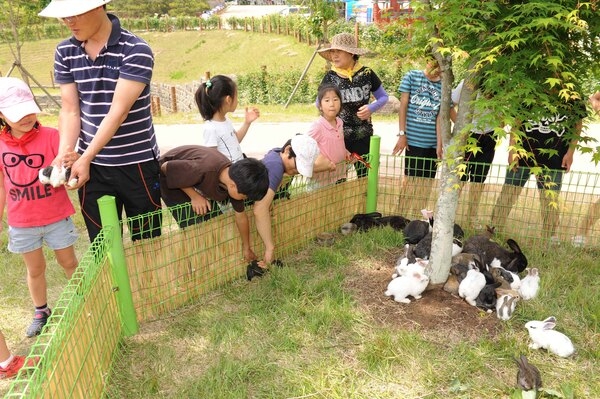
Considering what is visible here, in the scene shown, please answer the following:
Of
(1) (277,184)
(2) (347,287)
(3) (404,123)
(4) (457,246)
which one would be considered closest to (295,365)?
(2) (347,287)

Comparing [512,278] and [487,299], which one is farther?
[512,278]

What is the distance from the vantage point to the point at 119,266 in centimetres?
280

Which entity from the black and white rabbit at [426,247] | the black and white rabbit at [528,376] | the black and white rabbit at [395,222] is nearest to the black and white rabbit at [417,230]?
the black and white rabbit at [426,247]

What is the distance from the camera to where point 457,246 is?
3623 mm

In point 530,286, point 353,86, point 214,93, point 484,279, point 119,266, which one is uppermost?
point 214,93

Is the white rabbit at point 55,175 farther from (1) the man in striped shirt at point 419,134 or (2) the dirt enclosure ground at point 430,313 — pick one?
(1) the man in striped shirt at point 419,134

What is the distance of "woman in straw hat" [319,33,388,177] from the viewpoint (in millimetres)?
4176

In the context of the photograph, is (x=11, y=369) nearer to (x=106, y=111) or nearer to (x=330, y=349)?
(x=106, y=111)

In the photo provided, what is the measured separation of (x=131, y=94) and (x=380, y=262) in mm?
2266

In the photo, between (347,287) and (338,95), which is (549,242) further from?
(338,95)

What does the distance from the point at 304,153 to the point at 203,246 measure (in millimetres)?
989

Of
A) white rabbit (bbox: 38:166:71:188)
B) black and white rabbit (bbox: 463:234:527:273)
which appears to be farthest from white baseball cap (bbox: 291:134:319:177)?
white rabbit (bbox: 38:166:71:188)

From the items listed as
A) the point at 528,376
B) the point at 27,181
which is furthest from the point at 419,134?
the point at 27,181

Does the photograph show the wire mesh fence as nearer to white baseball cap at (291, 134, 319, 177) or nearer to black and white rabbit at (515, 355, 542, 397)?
white baseball cap at (291, 134, 319, 177)
